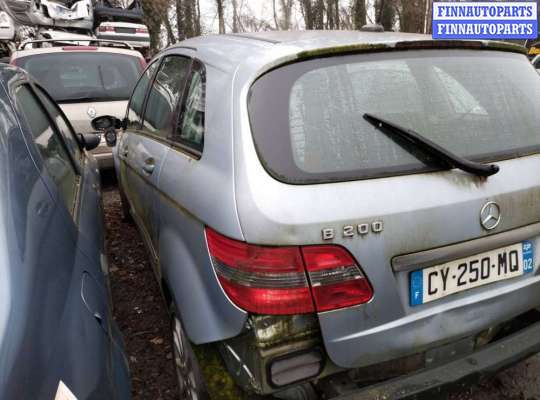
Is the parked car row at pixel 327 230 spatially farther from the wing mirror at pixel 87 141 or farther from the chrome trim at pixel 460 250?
the wing mirror at pixel 87 141

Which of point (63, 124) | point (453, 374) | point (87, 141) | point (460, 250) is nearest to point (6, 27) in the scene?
point (87, 141)

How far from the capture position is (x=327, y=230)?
140 centimetres

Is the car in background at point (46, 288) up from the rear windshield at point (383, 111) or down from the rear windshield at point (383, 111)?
down

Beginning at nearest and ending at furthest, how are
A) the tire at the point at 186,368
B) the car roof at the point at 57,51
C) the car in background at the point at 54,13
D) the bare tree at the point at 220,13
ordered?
the tire at the point at 186,368 < the car roof at the point at 57,51 < the car in background at the point at 54,13 < the bare tree at the point at 220,13

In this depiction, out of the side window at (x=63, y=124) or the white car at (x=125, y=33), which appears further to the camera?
the white car at (x=125, y=33)

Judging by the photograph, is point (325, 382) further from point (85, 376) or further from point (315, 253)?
point (85, 376)

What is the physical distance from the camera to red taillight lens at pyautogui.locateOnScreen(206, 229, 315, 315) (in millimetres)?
1409

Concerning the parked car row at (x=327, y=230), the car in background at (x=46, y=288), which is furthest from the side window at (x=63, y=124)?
the parked car row at (x=327, y=230)

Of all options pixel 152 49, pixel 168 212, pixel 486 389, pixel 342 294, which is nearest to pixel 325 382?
pixel 342 294

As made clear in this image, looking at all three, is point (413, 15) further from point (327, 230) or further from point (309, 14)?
point (327, 230)

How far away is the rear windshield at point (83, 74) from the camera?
17.8ft

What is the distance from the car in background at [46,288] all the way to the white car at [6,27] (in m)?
10.5

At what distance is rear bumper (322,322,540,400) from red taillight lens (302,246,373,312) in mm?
311

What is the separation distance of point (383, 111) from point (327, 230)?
530 millimetres
